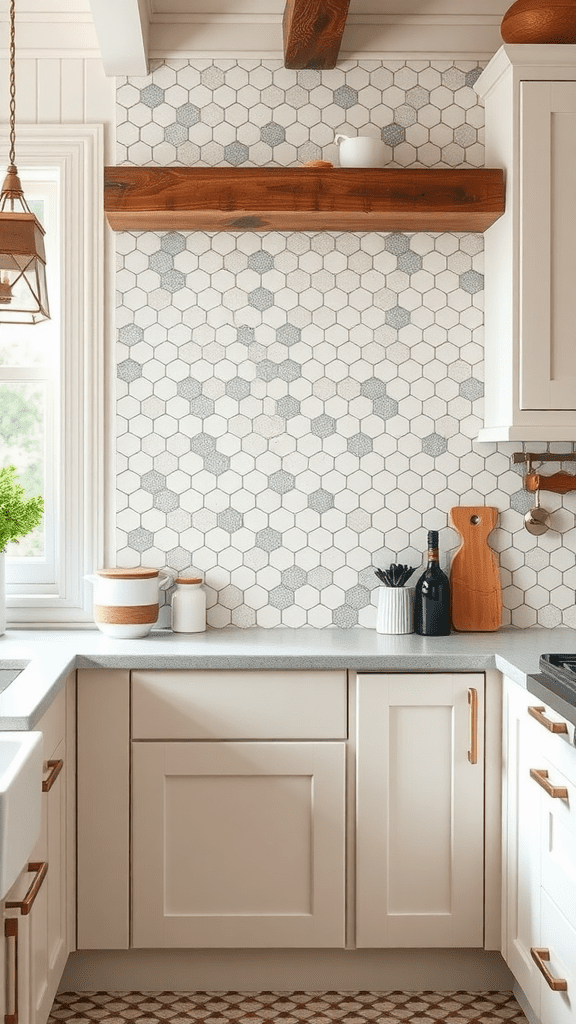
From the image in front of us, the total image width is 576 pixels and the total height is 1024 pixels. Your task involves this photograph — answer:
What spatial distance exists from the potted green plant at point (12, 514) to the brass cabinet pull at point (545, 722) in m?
1.52

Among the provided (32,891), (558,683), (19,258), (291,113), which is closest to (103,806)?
(32,891)

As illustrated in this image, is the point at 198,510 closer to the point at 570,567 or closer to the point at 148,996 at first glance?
the point at 570,567

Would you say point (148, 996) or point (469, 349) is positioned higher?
point (469, 349)

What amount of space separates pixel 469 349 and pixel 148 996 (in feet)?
6.82

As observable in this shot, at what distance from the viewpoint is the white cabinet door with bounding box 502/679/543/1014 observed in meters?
2.23

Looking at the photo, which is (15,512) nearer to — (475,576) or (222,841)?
(222,841)

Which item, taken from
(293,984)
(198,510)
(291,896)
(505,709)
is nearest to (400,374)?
(198,510)

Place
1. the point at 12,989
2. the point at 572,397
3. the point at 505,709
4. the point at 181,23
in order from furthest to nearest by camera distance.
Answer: the point at 181,23 < the point at 572,397 < the point at 505,709 < the point at 12,989

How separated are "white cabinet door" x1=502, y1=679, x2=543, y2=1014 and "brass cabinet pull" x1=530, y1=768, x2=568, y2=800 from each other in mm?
37

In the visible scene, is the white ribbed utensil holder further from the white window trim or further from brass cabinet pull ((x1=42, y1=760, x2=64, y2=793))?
brass cabinet pull ((x1=42, y1=760, x2=64, y2=793))

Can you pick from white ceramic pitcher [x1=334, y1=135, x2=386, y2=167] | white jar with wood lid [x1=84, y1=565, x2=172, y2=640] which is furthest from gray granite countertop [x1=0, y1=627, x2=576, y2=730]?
white ceramic pitcher [x1=334, y1=135, x2=386, y2=167]

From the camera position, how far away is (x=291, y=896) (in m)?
2.55

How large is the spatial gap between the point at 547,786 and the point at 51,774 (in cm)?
110

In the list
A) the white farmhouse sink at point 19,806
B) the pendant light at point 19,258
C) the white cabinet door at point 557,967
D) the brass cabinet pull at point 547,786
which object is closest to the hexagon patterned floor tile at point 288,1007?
the white cabinet door at point 557,967
